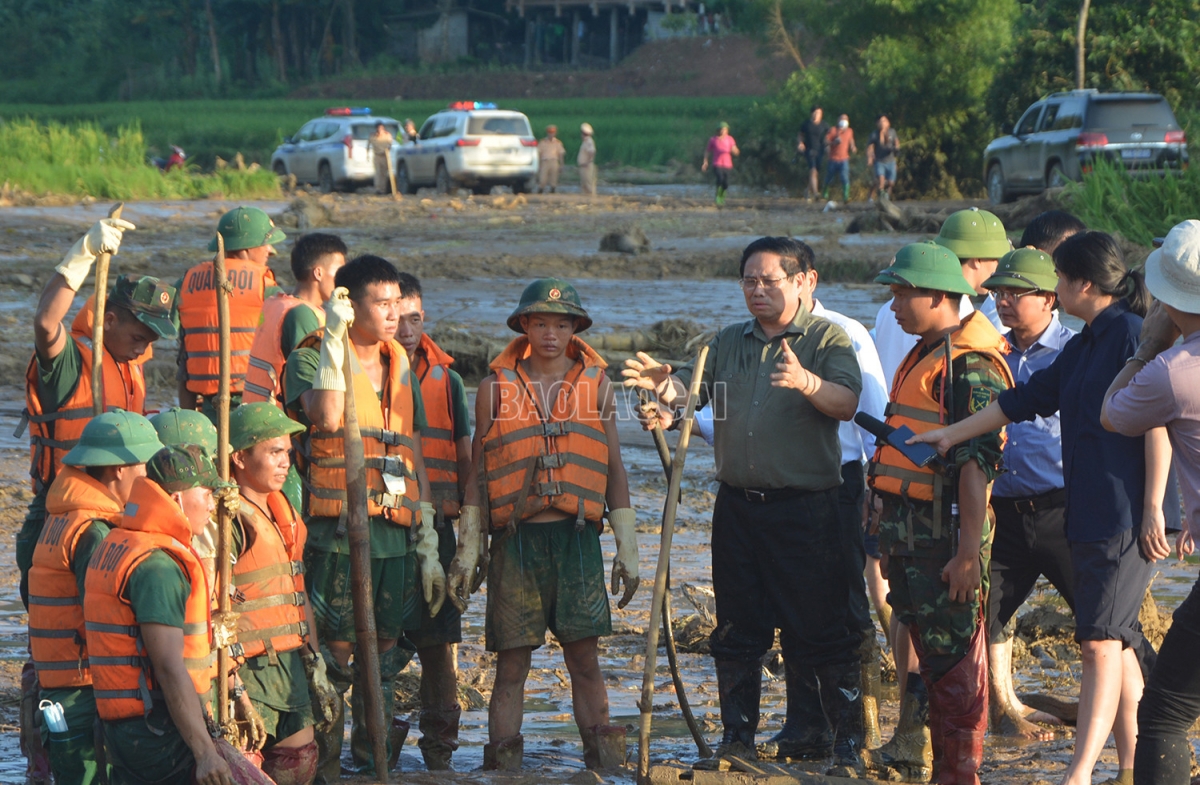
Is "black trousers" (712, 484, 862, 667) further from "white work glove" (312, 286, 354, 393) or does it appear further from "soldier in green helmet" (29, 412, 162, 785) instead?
"soldier in green helmet" (29, 412, 162, 785)

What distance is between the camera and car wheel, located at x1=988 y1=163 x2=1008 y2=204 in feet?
79.5

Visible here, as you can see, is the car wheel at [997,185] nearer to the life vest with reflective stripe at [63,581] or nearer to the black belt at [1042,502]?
the black belt at [1042,502]

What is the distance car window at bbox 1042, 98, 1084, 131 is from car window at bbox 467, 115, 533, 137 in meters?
12.2

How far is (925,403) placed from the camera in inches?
195

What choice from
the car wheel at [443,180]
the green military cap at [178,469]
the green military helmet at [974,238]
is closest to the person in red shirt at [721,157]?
the car wheel at [443,180]

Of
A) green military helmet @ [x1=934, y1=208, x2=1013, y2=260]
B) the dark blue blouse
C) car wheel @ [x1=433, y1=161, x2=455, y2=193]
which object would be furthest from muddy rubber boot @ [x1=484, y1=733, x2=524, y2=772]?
car wheel @ [x1=433, y1=161, x2=455, y2=193]

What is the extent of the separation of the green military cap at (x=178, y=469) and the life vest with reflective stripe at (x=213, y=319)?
2489mm

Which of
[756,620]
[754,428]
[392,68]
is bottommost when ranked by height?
[756,620]

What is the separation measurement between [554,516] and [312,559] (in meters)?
0.88

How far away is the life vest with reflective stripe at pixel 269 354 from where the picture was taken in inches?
222

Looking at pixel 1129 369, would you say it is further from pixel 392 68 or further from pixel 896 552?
pixel 392 68

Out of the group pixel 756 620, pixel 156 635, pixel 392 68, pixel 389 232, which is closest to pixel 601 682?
pixel 756 620

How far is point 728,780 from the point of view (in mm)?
4859

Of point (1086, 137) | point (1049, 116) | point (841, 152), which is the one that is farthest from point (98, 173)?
point (1086, 137)
